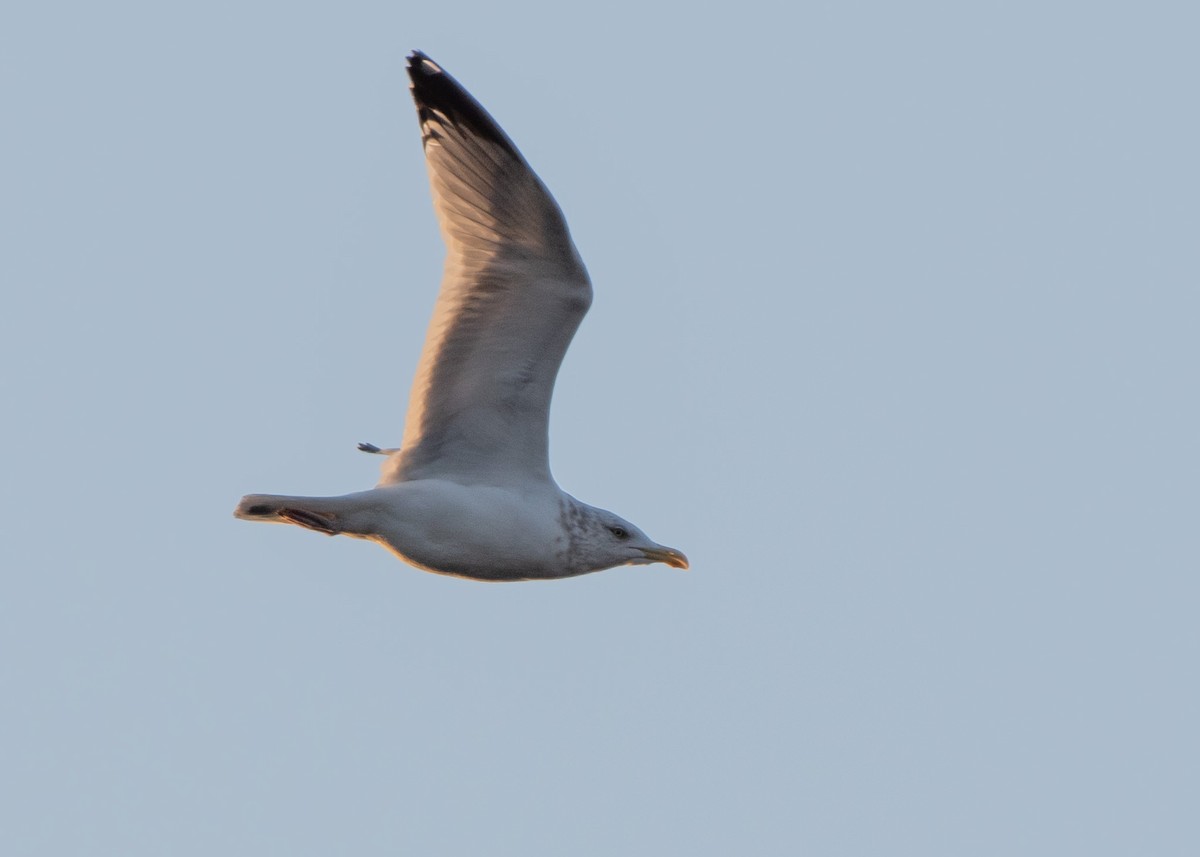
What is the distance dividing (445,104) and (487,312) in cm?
124

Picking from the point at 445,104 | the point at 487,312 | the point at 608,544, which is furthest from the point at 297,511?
the point at 445,104

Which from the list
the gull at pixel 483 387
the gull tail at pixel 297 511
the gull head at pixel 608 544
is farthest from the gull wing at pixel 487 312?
the gull tail at pixel 297 511

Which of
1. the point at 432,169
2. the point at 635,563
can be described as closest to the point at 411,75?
the point at 432,169

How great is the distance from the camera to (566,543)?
9.09 meters

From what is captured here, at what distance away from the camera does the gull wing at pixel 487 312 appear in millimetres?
8805

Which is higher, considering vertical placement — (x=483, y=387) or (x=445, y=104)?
(x=445, y=104)

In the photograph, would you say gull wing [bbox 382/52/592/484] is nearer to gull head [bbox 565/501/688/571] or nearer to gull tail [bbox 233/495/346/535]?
gull head [bbox 565/501/688/571]

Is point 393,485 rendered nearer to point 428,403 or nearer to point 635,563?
point 428,403

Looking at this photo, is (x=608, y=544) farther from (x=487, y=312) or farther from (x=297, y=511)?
(x=297, y=511)

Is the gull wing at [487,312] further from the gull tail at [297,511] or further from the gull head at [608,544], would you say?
the gull tail at [297,511]

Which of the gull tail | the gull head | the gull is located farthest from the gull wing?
the gull tail

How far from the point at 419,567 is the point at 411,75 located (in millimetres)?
2813

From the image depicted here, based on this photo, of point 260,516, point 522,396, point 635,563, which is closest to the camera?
point 260,516

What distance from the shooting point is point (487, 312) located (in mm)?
8922
